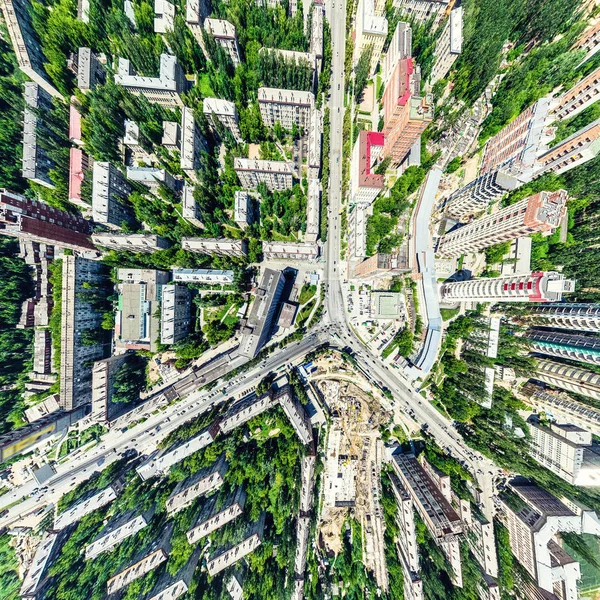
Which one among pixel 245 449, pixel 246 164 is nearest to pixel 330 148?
pixel 246 164

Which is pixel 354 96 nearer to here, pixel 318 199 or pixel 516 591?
pixel 318 199

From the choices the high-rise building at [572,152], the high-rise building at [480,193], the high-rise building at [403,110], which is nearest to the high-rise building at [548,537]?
the high-rise building at [480,193]

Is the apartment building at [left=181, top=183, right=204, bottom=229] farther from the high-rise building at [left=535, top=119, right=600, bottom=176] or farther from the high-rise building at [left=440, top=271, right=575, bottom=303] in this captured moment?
the high-rise building at [left=535, top=119, right=600, bottom=176]

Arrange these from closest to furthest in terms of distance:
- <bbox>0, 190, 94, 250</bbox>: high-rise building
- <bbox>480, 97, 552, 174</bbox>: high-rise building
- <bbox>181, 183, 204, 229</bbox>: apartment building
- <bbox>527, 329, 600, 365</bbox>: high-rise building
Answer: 1. <bbox>480, 97, 552, 174</bbox>: high-rise building
2. <bbox>0, 190, 94, 250</bbox>: high-rise building
3. <bbox>527, 329, 600, 365</bbox>: high-rise building
4. <bbox>181, 183, 204, 229</bbox>: apartment building

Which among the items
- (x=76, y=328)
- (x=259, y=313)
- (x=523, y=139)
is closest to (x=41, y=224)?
(x=76, y=328)

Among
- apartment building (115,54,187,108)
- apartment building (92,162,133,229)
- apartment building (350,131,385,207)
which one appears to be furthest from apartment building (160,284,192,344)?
apartment building (350,131,385,207)

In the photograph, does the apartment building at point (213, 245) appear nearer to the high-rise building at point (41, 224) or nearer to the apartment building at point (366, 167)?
the high-rise building at point (41, 224)
